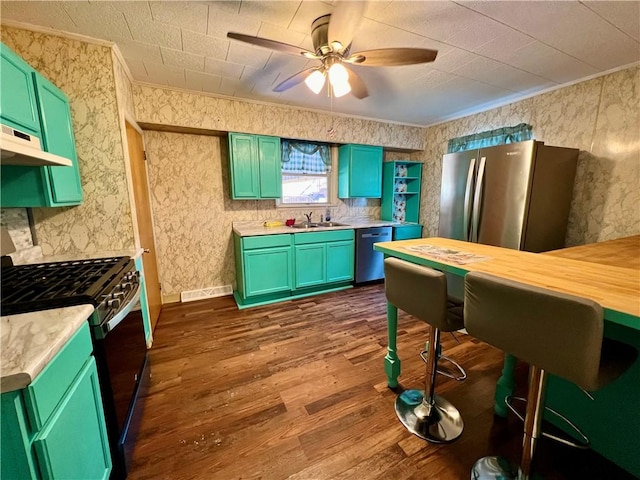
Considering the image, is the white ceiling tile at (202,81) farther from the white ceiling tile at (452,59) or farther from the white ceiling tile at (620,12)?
the white ceiling tile at (620,12)

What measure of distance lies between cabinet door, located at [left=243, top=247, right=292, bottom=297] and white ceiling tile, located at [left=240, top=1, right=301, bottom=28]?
219 cm

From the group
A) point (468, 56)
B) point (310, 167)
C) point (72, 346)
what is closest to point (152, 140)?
point (310, 167)

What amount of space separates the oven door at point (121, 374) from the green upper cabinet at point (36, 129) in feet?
2.90

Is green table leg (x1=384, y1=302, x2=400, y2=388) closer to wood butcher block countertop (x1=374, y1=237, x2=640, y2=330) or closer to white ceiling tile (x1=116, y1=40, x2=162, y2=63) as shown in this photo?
wood butcher block countertop (x1=374, y1=237, x2=640, y2=330)

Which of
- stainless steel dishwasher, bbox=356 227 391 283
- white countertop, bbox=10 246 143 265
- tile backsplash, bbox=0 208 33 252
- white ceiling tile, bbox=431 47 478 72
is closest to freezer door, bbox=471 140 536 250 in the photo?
white ceiling tile, bbox=431 47 478 72

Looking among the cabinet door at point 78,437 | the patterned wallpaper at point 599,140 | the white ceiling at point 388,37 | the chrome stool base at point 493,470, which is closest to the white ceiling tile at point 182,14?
the white ceiling at point 388,37

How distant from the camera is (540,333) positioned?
33.3 inches

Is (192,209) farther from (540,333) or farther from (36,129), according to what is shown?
(540,333)

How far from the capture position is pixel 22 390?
708 millimetres

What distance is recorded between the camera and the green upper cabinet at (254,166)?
3.13m

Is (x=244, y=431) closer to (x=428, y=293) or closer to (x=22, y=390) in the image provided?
(x=22, y=390)

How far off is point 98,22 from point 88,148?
852 millimetres

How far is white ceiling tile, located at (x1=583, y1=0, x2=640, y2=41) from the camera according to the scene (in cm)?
155

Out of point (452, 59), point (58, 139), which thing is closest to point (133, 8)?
point (58, 139)
